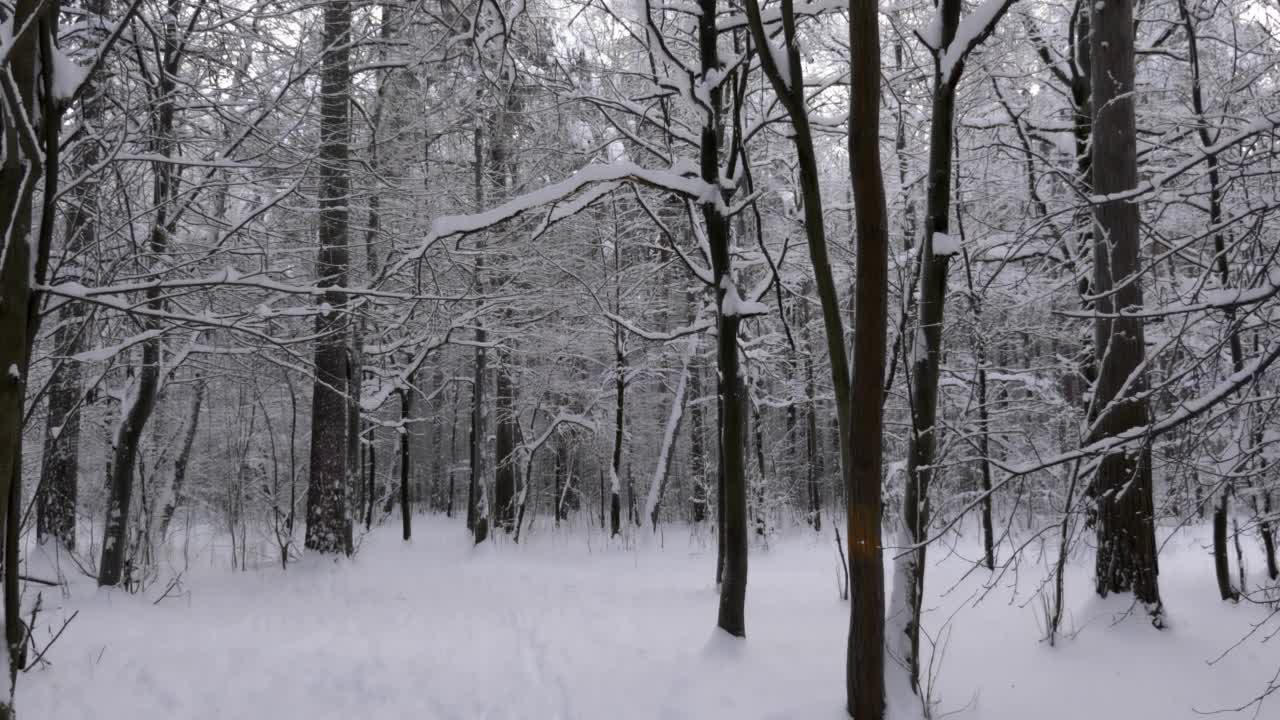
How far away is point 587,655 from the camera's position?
5.29m

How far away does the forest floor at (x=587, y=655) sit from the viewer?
414 centimetres

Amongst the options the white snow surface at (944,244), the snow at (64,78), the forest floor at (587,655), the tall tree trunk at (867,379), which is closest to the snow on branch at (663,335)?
the forest floor at (587,655)

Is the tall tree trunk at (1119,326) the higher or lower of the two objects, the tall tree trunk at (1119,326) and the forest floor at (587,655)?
the higher

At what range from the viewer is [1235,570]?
886cm

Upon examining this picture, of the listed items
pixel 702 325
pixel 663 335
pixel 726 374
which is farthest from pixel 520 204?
pixel 663 335

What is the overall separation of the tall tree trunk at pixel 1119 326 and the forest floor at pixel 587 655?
0.31 metres

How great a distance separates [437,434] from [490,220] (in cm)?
2668

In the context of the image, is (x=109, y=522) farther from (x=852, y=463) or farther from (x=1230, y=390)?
(x=1230, y=390)

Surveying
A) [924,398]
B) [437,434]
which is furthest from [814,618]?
[437,434]

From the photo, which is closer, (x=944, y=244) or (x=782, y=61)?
(x=782, y=61)

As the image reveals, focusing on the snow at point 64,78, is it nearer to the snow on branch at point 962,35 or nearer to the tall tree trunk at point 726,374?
the tall tree trunk at point 726,374

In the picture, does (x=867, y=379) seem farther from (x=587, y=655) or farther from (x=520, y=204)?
(x=587, y=655)

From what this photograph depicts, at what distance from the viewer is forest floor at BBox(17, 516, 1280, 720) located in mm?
4137

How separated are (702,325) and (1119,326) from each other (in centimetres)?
327
